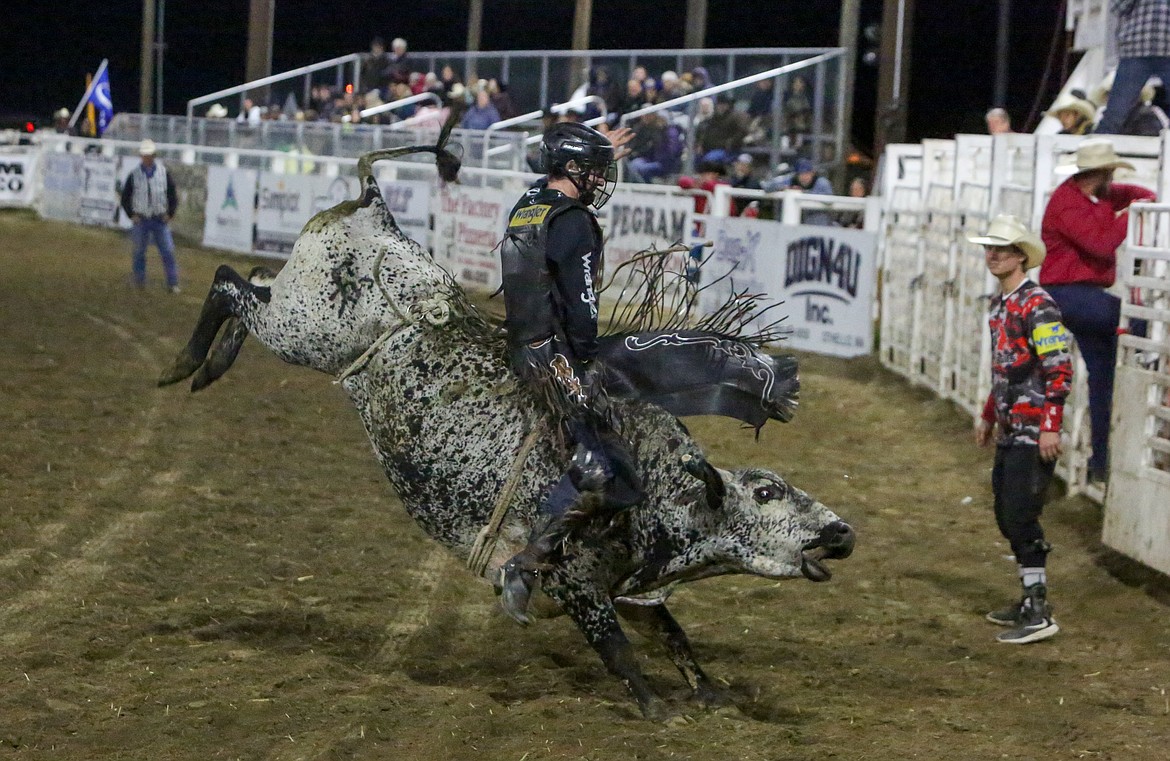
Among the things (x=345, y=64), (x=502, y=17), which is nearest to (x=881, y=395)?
(x=345, y=64)

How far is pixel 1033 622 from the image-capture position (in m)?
5.87

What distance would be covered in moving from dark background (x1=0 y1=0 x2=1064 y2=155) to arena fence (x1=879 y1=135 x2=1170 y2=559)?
15.5 meters

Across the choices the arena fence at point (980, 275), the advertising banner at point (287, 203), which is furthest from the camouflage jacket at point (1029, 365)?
the advertising banner at point (287, 203)

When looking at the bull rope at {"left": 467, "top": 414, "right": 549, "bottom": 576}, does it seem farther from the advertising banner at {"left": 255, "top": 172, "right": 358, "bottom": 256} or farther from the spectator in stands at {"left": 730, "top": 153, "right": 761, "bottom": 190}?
the advertising banner at {"left": 255, "top": 172, "right": 358, "bottom": 256}

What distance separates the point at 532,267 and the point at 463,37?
1517 inches

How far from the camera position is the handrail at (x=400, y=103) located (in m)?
23.9

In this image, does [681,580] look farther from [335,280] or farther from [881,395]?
[881,395]

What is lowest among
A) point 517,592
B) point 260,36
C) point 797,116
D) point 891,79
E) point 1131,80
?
point 517,592

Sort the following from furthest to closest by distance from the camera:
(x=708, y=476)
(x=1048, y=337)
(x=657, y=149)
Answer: (x=657, y=149) → (x=1048, y=337) → (x=708, y=476)

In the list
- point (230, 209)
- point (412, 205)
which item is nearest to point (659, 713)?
point (412, 205)

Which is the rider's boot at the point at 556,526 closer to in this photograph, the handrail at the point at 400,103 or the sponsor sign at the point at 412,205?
the sponsor sign at the point at 412,205

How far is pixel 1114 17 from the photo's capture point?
12320mm

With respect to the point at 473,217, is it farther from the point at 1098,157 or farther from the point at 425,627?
the point at 425,627

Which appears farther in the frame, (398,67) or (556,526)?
(398,67)
